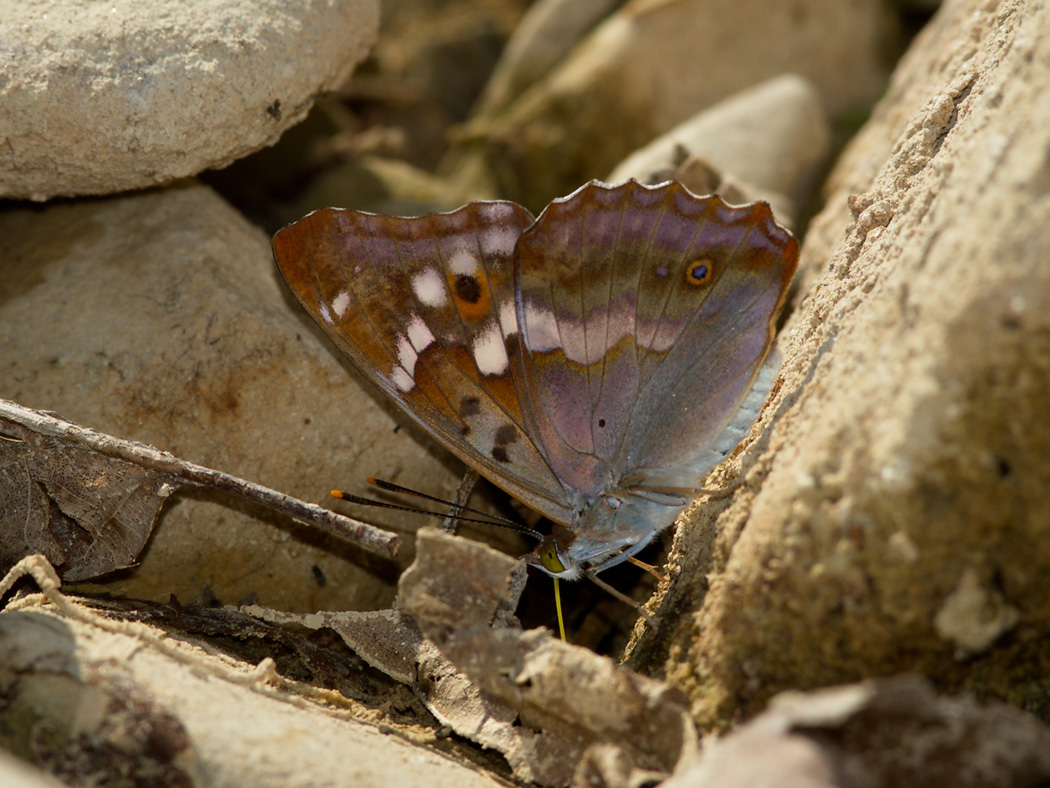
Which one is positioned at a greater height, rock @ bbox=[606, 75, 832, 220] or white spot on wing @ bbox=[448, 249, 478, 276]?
rock @ bbox=[606, 75, 832, 220]

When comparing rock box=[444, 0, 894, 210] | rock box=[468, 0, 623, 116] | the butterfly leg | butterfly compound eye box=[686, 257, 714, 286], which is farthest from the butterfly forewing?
rock box=[468, 0, 623, 116]

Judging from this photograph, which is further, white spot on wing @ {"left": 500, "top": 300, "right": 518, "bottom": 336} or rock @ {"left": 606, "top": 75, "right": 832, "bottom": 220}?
rock @ {"left": 606, "top": 75, "right": 832, "bottom": 220}

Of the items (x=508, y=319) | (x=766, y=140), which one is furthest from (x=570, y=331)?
(x=766, y=140)

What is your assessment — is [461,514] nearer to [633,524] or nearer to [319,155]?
[633,524]

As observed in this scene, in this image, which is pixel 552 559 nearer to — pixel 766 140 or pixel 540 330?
pixel 540 330

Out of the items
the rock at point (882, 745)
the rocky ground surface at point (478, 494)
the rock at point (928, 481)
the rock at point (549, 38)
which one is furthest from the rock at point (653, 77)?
the rock at point (882, 745)

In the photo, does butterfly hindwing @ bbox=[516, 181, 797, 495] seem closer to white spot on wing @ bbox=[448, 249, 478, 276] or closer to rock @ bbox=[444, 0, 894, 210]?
white spot on wing @ bbox=[448, 249, 478, 276]
